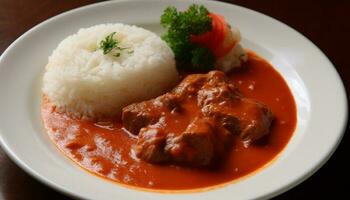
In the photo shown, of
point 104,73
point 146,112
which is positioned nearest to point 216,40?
point 104,73

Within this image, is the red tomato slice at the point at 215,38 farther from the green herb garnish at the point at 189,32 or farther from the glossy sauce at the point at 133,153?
the glossy sauce at the point at 133,153

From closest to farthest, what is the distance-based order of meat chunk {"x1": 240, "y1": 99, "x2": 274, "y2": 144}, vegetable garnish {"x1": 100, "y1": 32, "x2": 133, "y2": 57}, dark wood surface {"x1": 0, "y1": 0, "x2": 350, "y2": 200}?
dark wood surface {"x1": 0, "y1": 0, "x2": 350, "y2": 200} < meat chunk {"x1": 240, "y1": 99, "x2": 274, "y2": 144} < vegetable garnish {"x1": 100, "y1": 32, "x2": 133, "y2": 57}

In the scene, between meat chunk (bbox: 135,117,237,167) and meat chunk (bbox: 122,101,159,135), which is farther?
meat chunk (bbox: 122,101,159,135)

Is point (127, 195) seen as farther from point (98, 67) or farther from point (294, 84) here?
point (294, 84)

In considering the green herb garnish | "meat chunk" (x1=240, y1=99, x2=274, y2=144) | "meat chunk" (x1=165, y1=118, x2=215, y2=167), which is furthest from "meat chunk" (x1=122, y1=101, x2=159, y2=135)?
the green herb garnish

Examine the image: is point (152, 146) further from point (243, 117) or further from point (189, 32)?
point (189, 32)

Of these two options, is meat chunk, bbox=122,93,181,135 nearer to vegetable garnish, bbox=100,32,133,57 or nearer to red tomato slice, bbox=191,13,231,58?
vegetable garnish, bbox=100,32,133,57

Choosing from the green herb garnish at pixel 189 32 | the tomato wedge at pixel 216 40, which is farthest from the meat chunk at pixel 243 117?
the tomato wedge at pixel 216 40
